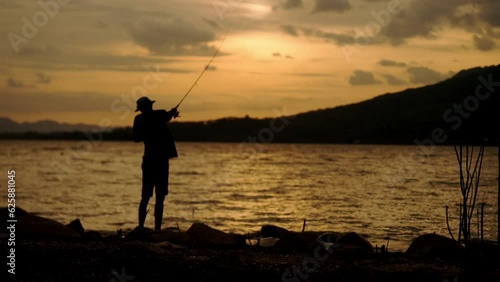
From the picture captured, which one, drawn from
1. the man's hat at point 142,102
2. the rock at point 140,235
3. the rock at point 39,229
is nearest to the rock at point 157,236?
the rock at point 140,235

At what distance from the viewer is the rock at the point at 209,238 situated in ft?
35.6

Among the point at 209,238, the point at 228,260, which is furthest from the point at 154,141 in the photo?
the point at 228,260

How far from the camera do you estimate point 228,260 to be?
8.80m

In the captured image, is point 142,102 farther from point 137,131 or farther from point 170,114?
point 170,114

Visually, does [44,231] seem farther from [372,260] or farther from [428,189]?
[428,189]

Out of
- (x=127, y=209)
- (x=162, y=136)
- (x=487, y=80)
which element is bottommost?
(x=127, y=209)

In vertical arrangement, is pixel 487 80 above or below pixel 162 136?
above

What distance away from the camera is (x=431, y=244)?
10.4 m

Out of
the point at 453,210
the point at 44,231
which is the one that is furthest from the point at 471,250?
the point at 453,210

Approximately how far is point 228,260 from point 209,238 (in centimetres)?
232

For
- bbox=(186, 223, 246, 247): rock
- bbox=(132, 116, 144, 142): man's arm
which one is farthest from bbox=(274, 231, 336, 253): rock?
bbox=(132, 116, 144, 142): man's arm

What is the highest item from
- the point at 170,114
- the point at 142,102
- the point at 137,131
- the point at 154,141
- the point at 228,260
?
the point at 142,102

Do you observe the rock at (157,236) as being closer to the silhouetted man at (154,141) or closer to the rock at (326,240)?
the silhouetted man at (154,141)

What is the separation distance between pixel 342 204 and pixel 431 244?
17.7 metres
